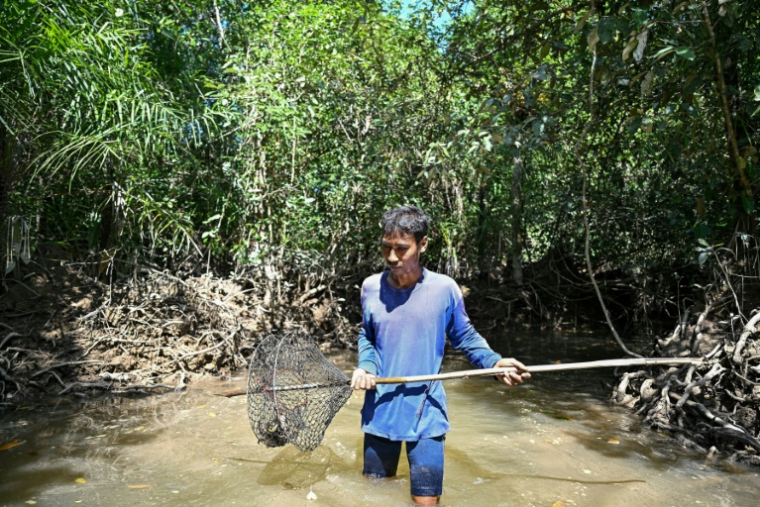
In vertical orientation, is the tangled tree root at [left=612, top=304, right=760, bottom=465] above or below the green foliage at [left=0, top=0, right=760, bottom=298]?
below

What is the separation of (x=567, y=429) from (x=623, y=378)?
4.02 ft

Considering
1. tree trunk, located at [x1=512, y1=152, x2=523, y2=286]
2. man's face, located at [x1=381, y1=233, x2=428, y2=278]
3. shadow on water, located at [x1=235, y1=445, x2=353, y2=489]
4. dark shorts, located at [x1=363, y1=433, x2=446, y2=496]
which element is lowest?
shadow on water, located at [x1=235, y1=445, x2=353, y2=489]

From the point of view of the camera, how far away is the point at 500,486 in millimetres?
3734

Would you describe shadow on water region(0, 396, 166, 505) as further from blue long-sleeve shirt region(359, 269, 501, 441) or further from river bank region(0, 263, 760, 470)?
blue long-sleeve shirt region(359, 269, 501, 441)

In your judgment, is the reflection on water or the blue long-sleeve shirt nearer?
the blue long-sleeve shirt

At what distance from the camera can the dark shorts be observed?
290 cm

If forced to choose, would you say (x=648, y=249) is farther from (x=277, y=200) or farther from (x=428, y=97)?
(x=277, y=200)

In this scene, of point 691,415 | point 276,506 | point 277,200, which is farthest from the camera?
point 277,200

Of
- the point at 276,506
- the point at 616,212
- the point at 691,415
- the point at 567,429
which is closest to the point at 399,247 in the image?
the point at 276,506

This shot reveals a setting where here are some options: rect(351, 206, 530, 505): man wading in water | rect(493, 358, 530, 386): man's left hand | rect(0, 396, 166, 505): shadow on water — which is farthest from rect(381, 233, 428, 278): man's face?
rect(0, 396, 166, 505): shadow on water

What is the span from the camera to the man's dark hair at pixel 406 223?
2.90 meters

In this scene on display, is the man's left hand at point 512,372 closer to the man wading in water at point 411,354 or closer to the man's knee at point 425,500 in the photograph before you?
the man wading in water at point 411,354

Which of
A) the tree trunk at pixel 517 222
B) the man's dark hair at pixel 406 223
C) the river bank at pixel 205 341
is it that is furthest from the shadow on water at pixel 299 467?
the tree trunk at pixel 517 222

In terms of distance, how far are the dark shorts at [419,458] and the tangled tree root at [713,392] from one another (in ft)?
7.72
